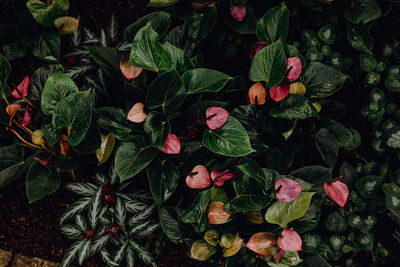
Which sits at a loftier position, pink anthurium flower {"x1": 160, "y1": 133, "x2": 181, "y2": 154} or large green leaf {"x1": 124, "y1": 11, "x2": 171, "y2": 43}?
large green leaf {"x1": 124, "y1": 11, "x2": 171, "y2": 43}

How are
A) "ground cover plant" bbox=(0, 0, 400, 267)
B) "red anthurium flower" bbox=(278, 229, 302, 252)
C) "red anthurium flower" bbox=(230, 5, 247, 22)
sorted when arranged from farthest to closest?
"red anthurium flower" bbox=(230, 5, 247, 22) < "ground cover plant" bbox=(0, 0, 400, 267) < "red anthurium flower" bbox=(278, 229, 302, 252)

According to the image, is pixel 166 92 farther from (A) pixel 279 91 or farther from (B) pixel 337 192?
(B) pixel 337 192

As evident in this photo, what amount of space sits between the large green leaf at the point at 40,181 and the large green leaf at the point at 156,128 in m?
0.57

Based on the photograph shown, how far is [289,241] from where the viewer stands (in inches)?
55.3

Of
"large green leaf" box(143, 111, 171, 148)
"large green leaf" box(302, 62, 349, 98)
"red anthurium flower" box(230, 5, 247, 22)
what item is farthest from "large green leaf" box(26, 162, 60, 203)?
"large green leaf" box(302, 62, 349, 98)

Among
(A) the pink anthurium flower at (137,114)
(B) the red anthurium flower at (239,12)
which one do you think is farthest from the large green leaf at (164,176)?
(B) the red anthurium flower at (239,12)

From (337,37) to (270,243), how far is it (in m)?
1.29

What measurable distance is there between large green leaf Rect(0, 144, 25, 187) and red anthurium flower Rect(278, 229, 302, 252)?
4.41 feet

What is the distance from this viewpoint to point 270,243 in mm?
1502

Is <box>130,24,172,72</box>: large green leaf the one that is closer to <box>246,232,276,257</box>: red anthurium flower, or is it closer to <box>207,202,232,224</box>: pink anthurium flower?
<box>207,202,232,224</box>: pink anthurium flower

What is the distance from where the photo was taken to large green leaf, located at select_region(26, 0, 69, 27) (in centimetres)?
168

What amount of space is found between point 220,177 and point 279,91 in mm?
510

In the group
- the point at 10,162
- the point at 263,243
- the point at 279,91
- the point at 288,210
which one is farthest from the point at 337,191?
the point at 10,162

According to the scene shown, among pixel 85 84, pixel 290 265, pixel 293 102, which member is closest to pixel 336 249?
pixel 290 265
